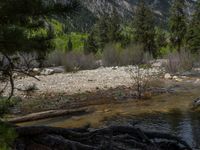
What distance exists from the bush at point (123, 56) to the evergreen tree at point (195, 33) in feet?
20.2

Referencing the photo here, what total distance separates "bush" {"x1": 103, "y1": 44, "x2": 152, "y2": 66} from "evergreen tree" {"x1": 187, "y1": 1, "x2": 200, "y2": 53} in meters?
6.17

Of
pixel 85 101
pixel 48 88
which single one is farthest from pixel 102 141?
pixel 48 88

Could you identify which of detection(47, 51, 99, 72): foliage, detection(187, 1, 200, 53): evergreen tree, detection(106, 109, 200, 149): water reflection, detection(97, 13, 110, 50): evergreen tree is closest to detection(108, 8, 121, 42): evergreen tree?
detection(97, 13, 110, 50): evergreen tree

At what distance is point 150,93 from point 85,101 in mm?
3912

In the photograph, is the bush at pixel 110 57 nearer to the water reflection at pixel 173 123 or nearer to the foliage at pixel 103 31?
the foliage at pixel 103 31

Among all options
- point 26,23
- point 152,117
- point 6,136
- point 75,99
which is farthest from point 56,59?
point 6,136

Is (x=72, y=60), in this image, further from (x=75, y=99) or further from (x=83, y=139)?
(x=83, y=139)

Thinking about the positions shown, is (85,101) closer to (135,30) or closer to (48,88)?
(48,88)

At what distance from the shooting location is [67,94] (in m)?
22.7

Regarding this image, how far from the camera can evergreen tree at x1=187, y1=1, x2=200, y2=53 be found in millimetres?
47062

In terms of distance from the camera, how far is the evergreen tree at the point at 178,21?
53750mm

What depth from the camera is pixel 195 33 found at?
4700cm

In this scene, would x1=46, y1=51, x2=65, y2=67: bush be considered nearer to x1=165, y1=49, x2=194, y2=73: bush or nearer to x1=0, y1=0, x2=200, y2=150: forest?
x1=0, y1=0, x2=200, y2=150: forest

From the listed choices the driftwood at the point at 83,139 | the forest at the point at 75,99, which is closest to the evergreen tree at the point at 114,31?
the forest at the point at 75,99
